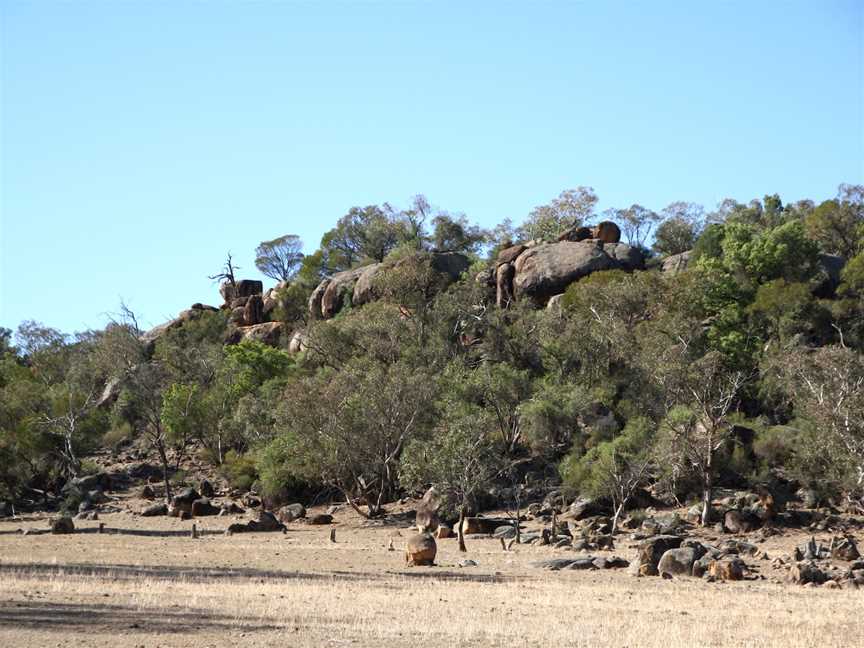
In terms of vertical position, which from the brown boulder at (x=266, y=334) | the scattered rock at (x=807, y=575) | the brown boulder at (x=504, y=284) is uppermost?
the brown boulder at (x=504, y=284)

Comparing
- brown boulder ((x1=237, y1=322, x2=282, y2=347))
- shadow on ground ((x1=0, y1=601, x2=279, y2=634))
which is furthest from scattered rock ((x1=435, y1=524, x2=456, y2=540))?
brown boulder ((x1=237, y1=322, x2=282, y2=347))

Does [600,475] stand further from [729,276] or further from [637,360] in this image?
[729,276]

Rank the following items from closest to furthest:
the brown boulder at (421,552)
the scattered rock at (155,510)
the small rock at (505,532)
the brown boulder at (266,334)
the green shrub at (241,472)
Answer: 1. the brown boulder at (421,552)
2. the small rock at (505,532)
3. the scattered rock at (155,510)
4. the green shrub at (241,472)
5. the brown boulder at (266,334)

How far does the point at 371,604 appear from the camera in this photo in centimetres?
2533

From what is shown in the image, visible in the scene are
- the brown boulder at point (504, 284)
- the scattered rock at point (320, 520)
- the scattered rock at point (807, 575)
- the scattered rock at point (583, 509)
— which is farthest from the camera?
the brown boulder at point (504, 284)

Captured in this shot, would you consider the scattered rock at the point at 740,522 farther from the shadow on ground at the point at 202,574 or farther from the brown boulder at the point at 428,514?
the shadow on ground at the point at 202,574

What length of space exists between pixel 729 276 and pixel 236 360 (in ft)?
130

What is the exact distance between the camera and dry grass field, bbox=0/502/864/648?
2042cm

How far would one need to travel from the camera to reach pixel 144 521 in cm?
6088

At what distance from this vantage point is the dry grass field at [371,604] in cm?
2042

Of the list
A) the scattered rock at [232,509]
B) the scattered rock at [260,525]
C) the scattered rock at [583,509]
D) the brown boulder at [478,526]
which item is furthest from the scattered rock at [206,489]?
the scattered rock at [583,509]

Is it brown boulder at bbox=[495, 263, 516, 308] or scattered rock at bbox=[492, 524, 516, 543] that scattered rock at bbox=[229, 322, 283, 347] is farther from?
scattered rock at bbox=[492, 524, 516, 543]

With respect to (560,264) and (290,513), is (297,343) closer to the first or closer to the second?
(560,264)

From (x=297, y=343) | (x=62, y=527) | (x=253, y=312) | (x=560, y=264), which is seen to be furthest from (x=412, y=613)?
(x=253, y=312)
